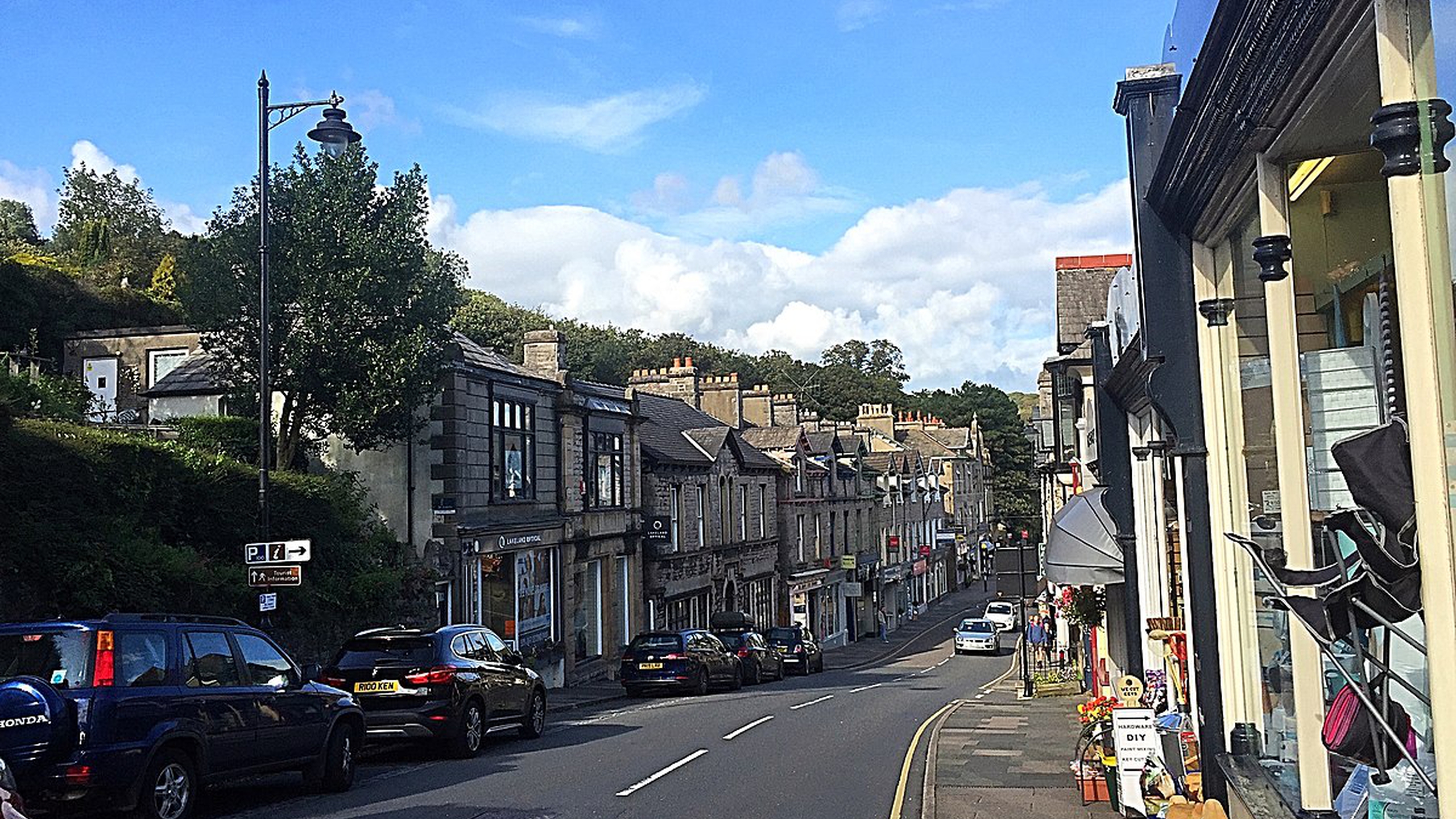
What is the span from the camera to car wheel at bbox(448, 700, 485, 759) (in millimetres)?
15492

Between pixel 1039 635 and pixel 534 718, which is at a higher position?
pixel 534 718

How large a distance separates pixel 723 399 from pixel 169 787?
152 ft

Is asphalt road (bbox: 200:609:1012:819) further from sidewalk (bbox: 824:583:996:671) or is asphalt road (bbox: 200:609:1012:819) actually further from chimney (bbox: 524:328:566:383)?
sidewalk (bbox: 824:583:996:671)

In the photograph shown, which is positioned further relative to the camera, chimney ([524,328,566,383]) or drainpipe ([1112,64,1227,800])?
chimney ([524,328,566,383])

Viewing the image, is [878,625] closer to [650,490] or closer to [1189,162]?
[650,490]

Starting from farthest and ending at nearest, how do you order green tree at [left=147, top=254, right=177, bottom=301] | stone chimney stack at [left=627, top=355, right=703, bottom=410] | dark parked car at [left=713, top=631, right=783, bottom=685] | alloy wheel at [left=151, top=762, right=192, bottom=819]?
1. stone chimney stack at [left=627, top=355, right=703, bottom=410]
2. green tree at [left=147, top=254, right=177, bottom=301]
3. dark parked car at [left=713, top=631, right=783, bottom=685]
4. alloy wheel at [left=151, top=762, right=192, bottom=819]

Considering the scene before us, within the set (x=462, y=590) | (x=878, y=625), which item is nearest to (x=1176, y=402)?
(x=462, y=590)

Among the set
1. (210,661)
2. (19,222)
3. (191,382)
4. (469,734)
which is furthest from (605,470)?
(19,222)

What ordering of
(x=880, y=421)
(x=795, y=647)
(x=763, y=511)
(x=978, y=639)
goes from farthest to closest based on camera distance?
(x=880, y=421) < (x=978, y=639) < (x=763, y=511) < (x=795, y=647)

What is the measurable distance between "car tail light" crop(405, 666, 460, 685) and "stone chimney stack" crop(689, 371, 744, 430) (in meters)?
40.1

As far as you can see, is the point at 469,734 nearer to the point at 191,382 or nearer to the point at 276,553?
the point at 276,553

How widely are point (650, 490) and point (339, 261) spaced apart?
1639 cm

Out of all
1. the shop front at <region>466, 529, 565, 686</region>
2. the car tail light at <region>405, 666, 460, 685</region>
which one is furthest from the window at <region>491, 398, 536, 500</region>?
the car tail light at <region>405, 666, 460, 685</region>

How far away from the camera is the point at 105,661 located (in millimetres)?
9906
